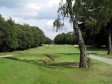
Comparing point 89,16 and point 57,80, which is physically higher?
point 89,16

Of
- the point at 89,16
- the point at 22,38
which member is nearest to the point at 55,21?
the point at 89,16

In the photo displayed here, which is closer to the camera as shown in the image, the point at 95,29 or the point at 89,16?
the point at 89,16

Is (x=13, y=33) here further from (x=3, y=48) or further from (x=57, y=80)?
(x=57, y=80)

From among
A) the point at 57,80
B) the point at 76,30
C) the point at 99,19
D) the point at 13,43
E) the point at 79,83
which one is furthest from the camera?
the point at 13,43

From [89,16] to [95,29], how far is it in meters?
2.55

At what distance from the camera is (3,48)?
9650 centimetres

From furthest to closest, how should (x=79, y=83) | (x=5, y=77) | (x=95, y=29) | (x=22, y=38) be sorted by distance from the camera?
(x=22, y=38), (x=95, y=29), (x=79, y=83), (x=5, y=77)

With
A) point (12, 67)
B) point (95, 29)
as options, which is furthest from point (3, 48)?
point (12, 67)

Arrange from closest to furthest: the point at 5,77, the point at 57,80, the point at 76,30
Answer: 1. the point at 5,77
2. the point at 57,80
3. the point at 76,30

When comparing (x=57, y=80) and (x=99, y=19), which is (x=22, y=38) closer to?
(x=99, y=19)

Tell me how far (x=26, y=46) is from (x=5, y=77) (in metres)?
108

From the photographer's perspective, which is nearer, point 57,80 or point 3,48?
point 57,80

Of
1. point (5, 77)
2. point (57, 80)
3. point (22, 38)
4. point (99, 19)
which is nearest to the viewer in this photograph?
point (5, 77)

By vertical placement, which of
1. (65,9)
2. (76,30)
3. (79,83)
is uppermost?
(65,9)
